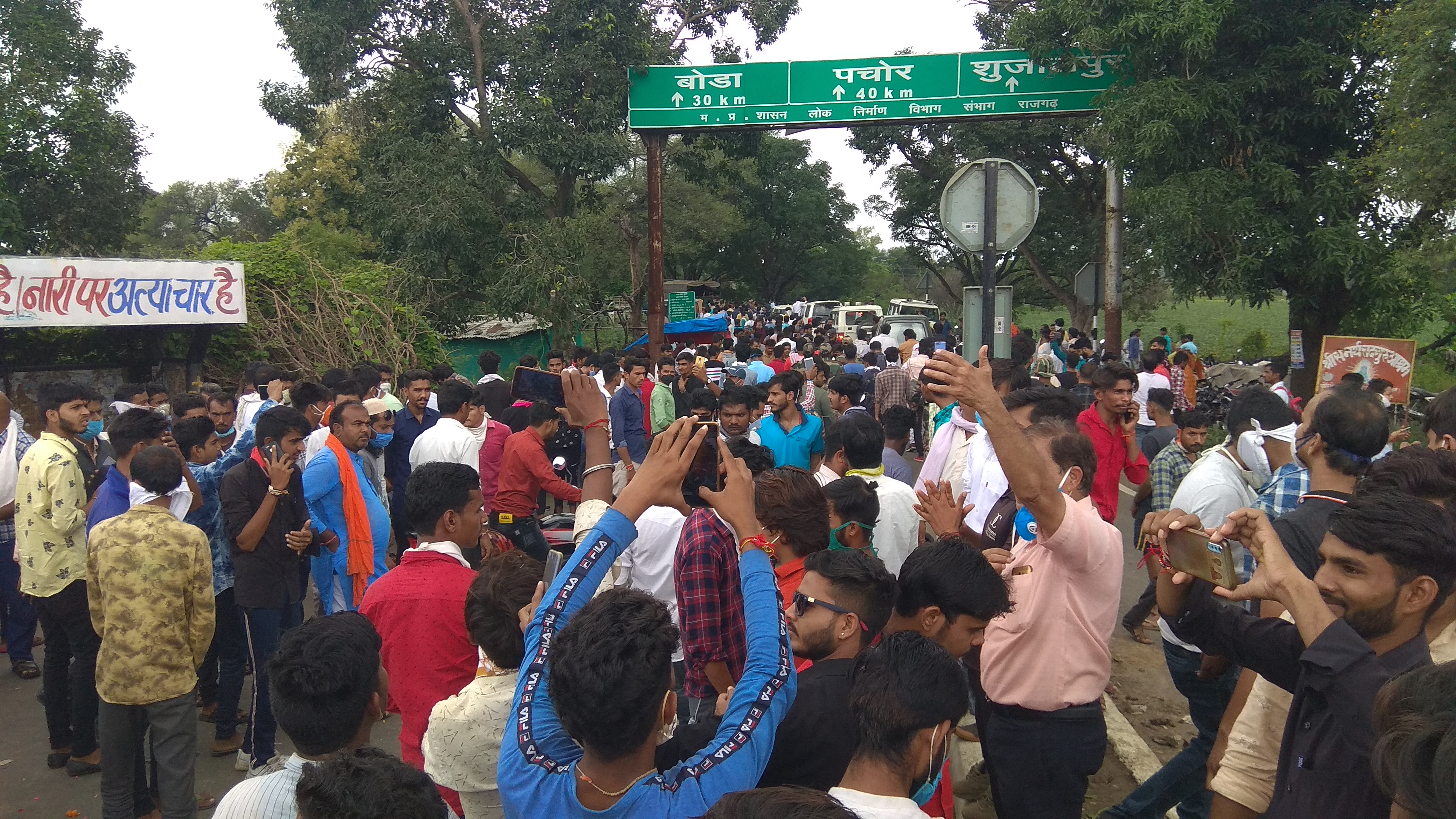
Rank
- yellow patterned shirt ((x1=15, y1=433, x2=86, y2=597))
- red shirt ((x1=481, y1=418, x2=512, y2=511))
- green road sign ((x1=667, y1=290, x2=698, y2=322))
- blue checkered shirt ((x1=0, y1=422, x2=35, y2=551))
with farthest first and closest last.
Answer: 1. green road sign ((x1=667, y1=290, x2=698, y2=322))
2. red shirt ((x1=481, y1=418, x2=512, y2=511))
3. blue checkered shirt ((x1=0, y1=422, x2=35, y2=551))
4. yellow patterned shirt ((x1=15, y1=433, x2=86, y2=597))

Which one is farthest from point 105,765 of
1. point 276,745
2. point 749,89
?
point 749,89

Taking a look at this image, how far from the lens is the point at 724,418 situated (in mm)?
6453

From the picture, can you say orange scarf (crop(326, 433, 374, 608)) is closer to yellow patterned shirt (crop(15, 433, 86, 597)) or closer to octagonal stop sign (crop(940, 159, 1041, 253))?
yellow patterned shirt (crop(15, 433, 86, 597))

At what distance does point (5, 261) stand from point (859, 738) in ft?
35.7

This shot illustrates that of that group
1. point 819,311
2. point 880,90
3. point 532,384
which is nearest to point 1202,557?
point 532,384

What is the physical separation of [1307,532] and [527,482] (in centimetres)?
447

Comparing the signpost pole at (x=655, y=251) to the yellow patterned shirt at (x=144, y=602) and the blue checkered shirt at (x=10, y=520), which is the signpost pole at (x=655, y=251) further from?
the yellow patterned shirt at (x=144, y=602)

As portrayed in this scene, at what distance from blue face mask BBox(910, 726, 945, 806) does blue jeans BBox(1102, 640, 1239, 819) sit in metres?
2.09

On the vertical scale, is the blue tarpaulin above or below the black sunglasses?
above

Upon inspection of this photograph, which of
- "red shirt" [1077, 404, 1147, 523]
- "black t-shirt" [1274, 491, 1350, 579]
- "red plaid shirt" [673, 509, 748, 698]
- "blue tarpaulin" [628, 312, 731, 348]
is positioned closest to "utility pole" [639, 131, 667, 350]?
"blue tarpaulin" [628, 312, 731, 348]

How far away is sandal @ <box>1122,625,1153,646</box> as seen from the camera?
636cm

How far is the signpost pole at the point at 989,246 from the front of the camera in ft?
17.0

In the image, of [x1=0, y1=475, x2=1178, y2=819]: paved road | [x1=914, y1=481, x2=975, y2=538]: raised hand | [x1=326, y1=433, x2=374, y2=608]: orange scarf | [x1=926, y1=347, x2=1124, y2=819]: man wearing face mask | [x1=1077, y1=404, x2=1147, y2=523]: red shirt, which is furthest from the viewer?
[x1=1077, y1=404, x2=1147, y2=523]: red shirt

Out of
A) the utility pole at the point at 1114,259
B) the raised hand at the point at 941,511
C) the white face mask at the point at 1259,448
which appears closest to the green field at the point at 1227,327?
the utility pole at the point at 1114,259
